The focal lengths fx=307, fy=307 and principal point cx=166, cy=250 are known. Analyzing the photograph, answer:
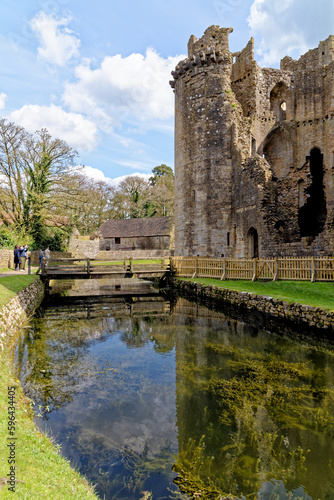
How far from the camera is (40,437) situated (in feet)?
13.7

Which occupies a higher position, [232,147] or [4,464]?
[232,147]

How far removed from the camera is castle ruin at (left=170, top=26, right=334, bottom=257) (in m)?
22.5

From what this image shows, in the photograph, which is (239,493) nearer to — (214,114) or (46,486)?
(46,486)

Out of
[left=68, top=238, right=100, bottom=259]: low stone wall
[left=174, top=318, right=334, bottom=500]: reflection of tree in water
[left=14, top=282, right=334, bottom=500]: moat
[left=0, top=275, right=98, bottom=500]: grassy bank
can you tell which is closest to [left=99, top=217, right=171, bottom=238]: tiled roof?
[left=68, top=238, right=100, bottom=259]: low stone wall

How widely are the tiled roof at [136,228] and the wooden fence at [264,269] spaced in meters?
26.0

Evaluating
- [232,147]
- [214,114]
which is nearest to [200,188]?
[232,147]

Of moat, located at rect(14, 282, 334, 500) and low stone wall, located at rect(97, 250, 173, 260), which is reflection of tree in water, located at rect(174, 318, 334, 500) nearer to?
moat, located at rect(14, 282, 334, 500)

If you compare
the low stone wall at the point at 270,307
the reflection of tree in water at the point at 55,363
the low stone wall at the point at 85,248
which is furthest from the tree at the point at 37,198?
the reflection of tree in water at the point at 55,363

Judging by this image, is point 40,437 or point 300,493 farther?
point 40,437

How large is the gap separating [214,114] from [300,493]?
24.3 metres

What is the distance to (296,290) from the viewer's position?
42.7 ft

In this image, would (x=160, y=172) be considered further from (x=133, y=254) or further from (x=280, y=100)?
(x=280, y=100)

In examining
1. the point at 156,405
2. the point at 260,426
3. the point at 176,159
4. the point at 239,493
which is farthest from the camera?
the point at 176,159

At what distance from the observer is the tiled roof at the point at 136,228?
47.8 meters
